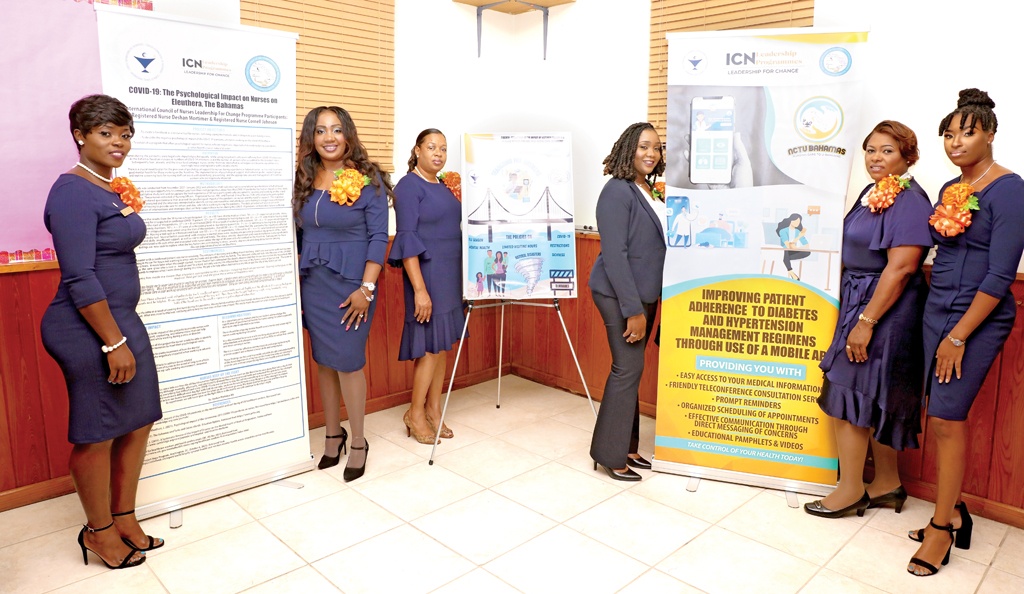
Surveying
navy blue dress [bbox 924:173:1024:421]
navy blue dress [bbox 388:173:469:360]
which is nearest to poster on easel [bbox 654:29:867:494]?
navy blue dress [bbox 924:173:1024:421]

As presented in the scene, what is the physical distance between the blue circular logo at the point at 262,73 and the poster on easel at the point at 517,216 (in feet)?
3.40

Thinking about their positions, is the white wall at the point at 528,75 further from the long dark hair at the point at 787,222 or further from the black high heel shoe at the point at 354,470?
the black high heel shoe at the point at 354,470

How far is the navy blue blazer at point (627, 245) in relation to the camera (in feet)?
9.77

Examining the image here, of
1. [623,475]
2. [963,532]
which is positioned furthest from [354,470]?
[963,532]

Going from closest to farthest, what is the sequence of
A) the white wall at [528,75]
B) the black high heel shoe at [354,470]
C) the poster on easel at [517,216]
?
the black high heel shoe at [354,470] < the poster on easel at [517,216] < the white wall at [528,75]

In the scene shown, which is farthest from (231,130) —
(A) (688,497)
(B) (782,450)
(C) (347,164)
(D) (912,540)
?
(D) (912,540)

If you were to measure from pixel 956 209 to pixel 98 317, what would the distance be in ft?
9.79

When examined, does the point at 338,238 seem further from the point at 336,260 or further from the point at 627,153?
the point at 627,153

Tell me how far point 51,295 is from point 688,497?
2.96m

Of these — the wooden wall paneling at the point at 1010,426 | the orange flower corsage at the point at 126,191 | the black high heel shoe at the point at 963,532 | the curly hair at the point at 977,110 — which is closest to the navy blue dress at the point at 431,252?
the orange flower corsage at the point at 126,191

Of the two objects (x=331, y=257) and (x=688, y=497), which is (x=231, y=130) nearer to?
(x=331, y=257)

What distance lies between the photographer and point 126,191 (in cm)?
238

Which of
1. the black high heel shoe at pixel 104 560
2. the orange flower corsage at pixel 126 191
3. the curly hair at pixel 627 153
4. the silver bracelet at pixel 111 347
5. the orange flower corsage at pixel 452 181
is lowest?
the black high heel shoe at pixel 104 560

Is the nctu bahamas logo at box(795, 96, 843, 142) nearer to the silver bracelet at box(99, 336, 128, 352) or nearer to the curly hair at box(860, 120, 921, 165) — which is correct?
the curly hair at box(860, 120, 921, 165)
